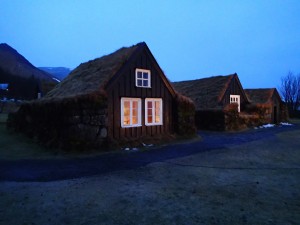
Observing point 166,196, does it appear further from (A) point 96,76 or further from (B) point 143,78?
(A) point 96,76

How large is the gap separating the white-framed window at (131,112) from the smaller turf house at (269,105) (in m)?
19.8

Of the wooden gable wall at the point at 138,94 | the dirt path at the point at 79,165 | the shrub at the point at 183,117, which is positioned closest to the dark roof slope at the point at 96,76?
the wooden gable wall at the point at 138,94

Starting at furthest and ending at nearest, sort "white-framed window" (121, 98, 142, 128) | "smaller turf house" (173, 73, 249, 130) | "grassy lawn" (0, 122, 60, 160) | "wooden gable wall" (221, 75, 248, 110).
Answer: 1. "wooden gable wall" (221, 75, 248, 110)
2. "smaller turf house" (173, 73, 249, 130)
3. "white-framed window" (121, 98, 142, 128)
4. "grassy lawn" (0, 122, 60, 160)

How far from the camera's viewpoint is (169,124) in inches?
707

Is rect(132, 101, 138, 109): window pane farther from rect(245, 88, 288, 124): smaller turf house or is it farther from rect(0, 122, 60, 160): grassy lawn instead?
rect(245, 88, 288, 124): smaller turf house

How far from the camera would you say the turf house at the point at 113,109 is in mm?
13141

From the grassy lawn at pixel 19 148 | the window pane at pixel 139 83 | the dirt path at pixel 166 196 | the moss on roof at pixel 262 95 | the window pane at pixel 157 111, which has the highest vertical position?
the moss on roof at pixel 262 95

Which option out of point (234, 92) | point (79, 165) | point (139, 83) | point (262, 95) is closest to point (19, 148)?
point (79, 165)

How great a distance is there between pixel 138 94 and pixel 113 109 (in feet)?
6.84

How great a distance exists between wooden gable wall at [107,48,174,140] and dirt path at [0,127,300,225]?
483 centimetres

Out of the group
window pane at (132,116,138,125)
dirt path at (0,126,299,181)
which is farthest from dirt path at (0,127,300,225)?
window pane at (132,116,138,125)

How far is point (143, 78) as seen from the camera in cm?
1650

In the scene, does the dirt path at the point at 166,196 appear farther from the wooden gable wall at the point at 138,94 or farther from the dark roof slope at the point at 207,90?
the dark roof slope at the point at 207,90

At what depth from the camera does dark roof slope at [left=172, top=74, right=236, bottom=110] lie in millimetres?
26966
